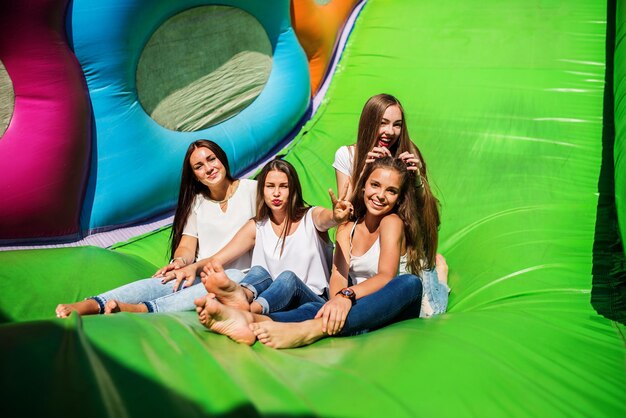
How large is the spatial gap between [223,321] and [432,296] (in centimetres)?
73

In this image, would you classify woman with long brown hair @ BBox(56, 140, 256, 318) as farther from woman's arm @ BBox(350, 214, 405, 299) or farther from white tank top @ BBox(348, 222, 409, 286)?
woman's arm @ BBox(350, 214, 405, 299)

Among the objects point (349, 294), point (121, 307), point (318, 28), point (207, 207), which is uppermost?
point (318, 28)

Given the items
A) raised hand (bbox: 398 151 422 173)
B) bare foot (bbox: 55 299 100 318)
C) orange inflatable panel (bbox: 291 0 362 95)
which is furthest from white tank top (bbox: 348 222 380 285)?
orange inflatable panel (bbox: 291 0 362 95)

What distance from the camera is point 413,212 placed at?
1764mm

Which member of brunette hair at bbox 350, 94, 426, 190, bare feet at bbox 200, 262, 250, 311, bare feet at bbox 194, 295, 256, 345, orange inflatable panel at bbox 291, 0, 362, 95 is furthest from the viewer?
orange inflatable panel at bbox 291, 0, 362, 95

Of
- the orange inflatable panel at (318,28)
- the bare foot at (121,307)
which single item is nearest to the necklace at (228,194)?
the bare foot at (121,307)

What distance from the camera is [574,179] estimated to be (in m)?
2.32

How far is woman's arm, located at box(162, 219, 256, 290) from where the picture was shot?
1.85 meters

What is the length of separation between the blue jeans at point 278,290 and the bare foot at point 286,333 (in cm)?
15

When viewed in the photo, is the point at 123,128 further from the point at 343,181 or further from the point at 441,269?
the point at 441,269

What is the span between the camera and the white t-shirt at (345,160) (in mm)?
2182

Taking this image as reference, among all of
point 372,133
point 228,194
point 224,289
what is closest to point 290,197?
point 228,194

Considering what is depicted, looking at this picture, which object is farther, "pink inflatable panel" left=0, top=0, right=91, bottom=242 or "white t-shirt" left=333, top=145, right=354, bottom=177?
"white t-shirt" left=333, top=145, right=354, bottom=177

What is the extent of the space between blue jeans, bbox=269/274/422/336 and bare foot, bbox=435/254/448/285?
0.35 metres
